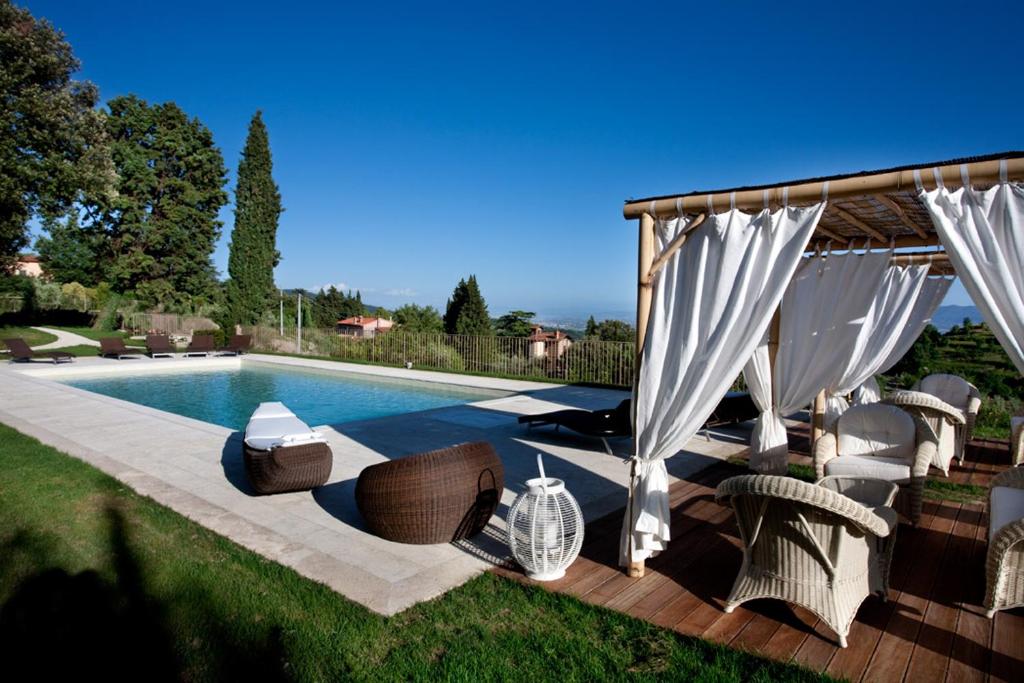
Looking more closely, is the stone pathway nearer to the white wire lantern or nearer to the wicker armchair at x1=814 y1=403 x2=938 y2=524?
the white wire lantern

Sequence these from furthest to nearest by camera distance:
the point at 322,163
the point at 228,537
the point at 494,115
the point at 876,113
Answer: the point at 322,163 < the point at 494,115 < the point at 876,113 < the point at 228,537

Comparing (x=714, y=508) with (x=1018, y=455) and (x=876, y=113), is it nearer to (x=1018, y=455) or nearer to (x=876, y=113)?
(x=1018, y=455)

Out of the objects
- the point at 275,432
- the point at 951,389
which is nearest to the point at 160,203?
the point at 275,432

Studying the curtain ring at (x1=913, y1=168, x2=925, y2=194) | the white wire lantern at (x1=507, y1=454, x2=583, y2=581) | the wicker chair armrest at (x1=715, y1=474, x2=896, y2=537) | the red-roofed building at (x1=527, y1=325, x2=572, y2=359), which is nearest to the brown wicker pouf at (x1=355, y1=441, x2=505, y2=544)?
the white wire lantern at (x1=507, y1=454, x2=583, y2=581)


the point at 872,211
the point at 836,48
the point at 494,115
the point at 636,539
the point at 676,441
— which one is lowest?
the point at 636,539

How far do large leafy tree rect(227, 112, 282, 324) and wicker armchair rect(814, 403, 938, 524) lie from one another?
1018 inches

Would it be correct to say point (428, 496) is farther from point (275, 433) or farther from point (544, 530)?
point (275, 433)

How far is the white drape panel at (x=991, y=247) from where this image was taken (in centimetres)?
265

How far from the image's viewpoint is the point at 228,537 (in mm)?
4156

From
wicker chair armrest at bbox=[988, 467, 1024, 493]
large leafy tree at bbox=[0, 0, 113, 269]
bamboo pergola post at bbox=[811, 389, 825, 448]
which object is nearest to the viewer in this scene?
wicker chair armrest at bbox=[988, 467, 1024, 493]

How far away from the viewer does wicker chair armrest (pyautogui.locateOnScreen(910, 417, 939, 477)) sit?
4.39 metres

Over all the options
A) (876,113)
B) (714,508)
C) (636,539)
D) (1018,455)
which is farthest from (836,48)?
Answer: (636,539)

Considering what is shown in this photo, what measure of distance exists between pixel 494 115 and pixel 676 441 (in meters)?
19.7

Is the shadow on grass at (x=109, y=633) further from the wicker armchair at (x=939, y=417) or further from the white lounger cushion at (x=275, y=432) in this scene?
the wicker armchair at (x=939, y=417)
